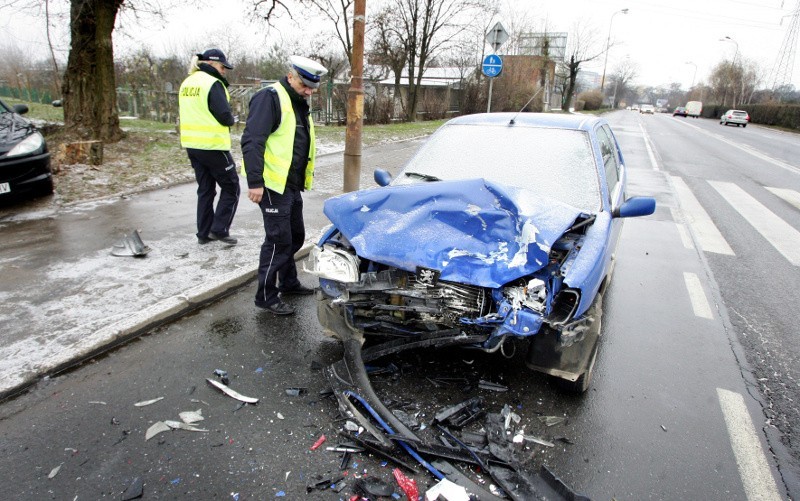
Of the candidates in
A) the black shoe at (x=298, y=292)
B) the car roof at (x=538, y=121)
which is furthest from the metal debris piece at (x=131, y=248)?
the car roof at (x=538, y=121)

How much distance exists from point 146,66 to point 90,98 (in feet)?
54.1

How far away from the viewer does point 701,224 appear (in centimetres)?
785

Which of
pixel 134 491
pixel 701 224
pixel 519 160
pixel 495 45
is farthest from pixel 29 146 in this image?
pixel 701 224

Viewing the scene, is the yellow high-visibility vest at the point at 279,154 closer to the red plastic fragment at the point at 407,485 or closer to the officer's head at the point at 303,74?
the officer's head at the point at 303,74

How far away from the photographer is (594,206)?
3.69m

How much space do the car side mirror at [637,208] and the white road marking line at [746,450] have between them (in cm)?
139

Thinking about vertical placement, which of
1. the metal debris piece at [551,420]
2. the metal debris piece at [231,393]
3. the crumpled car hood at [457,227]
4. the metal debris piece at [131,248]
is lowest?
the metal debris piece at [551,420]

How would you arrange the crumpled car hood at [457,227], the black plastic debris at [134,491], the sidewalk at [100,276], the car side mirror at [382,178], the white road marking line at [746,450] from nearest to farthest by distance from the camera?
1. the black plastic debris at [134,491]
2. the white road marking line at [746,450]
3. the crumpled car hood at [457,227]
4. the sidewalk at [100,276]
5. the car side mirror at [382,178]

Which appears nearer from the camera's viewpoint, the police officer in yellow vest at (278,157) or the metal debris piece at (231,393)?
the metal debris piece at (231,393)

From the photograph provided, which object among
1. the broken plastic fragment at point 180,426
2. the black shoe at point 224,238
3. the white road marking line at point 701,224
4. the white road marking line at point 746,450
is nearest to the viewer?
the white road marking line at point 746,450

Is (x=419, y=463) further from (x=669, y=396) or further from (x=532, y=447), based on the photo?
(x=669, y=396)

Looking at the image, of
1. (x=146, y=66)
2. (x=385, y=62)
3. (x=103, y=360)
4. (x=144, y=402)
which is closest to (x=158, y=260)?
(x=103, y=360)

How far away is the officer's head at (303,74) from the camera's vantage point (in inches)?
145

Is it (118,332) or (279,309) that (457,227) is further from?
(118,332)
